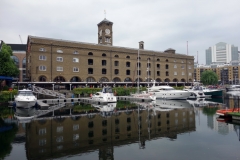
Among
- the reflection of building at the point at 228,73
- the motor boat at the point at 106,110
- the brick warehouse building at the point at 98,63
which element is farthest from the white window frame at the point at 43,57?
the reflection of building at the point at 228,73

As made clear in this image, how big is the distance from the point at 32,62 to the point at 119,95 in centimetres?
2097

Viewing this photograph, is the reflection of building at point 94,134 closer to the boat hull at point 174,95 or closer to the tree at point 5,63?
the boat hull at point 174,95

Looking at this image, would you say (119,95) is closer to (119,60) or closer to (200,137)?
(119,60)

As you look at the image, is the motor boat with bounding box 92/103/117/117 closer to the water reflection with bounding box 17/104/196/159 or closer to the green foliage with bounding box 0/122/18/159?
the water reflection with bounding box 17/104/196/159

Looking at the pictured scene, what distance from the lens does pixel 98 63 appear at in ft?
176

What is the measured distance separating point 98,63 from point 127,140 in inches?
1634

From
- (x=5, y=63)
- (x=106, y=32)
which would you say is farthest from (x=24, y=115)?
(x=106, y=32)

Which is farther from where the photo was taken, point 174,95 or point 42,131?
point 174,95

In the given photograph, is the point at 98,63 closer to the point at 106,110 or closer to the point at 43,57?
the point at 43,57

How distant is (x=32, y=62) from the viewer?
1768 inches

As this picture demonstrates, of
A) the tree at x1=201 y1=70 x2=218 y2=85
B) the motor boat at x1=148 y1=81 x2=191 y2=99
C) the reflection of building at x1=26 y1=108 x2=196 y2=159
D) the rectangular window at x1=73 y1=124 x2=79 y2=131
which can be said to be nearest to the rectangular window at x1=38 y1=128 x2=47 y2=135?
the reflection of building at x1=26 y1=108 x2=196 y2=159

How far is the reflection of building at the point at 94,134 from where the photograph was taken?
454 inches

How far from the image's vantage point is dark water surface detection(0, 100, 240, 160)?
10.7 m

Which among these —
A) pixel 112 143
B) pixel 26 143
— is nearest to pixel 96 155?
pixel 112 143
